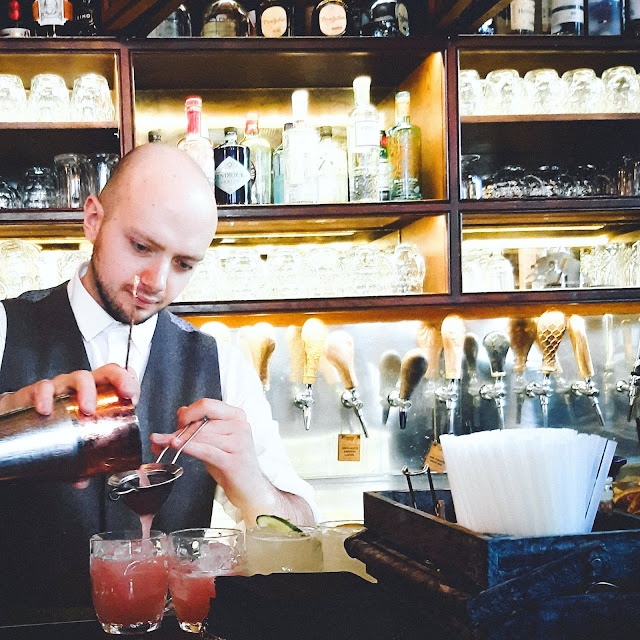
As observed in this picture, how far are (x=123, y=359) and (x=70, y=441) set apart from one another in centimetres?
83

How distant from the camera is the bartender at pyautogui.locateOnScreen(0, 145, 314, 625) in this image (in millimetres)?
1776

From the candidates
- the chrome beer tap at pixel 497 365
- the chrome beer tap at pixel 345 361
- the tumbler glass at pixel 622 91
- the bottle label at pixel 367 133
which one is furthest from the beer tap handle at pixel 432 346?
the tumbler glass at pixel 622 91

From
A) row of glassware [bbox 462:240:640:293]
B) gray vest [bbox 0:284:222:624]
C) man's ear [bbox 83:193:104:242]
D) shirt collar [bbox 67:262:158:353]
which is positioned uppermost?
man's ear [bbox 83:193:104:242]

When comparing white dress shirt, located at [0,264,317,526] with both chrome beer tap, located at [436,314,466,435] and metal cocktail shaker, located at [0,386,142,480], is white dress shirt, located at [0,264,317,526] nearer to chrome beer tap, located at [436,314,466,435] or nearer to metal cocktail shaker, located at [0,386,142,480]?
metal cocktail shaker, located at [0,386,142,480]

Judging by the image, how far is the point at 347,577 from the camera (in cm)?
106

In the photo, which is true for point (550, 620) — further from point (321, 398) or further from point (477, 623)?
point (321, 398)

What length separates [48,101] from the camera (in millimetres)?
2338

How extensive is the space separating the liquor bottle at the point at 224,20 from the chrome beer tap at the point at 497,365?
1.28 metres

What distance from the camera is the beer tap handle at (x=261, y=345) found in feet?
8.41

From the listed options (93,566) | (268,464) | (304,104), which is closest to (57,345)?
(268,464)

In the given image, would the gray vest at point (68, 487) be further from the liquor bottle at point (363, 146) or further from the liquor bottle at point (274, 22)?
the liquor bottle at point (274, 22)

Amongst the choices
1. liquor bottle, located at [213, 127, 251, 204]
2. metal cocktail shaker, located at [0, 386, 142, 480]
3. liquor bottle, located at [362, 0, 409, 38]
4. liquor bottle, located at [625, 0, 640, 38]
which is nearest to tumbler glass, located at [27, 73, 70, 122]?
liquor bottle, located at [213, 127, 251, 204]

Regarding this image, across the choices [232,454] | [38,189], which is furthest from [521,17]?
[232,454]

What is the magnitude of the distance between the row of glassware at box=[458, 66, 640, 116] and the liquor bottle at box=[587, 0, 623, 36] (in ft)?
0.40
